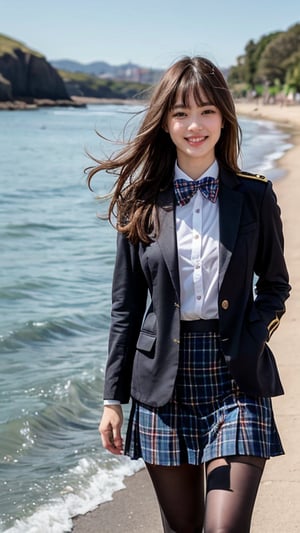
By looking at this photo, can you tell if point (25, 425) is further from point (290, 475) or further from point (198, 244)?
point (198, 244)

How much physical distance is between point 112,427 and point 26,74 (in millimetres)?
134673

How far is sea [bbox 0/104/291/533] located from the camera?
457 cm

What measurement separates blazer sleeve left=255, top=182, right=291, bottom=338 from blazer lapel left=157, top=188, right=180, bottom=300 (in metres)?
0.29

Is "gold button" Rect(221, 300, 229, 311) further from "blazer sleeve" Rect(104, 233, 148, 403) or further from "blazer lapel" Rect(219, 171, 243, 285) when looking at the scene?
"blazer sleeve" Rect(104, 233, 148, 403)

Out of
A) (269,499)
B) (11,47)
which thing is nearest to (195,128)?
(269,499)

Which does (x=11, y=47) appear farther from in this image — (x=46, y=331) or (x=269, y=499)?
(x=269, y=499)

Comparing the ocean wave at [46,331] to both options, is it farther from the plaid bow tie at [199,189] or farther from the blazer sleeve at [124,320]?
the plaid bow tie at [199,189]

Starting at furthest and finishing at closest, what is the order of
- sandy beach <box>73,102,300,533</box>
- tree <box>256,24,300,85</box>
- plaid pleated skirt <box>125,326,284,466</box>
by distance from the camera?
tree <box>256,24,300,85</box>, sandy beach <box>73,102,300,533</box>, plaid pleated skirt <box>125,326,284,466</box>

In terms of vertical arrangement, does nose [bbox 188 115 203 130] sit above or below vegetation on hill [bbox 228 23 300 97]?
above

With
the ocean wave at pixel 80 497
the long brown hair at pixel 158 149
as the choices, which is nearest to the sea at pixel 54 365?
the ocean wave at pixel 80 497

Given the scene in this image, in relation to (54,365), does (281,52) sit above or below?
below

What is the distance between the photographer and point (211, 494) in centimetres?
245

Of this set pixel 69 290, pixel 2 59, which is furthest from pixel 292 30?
pixel 69 290

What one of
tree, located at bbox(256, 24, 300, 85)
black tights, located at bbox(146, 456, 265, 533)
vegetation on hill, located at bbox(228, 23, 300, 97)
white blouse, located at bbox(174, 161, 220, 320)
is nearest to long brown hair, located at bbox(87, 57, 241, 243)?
white blouse, located at bbox(174, 161, 220, 320)
